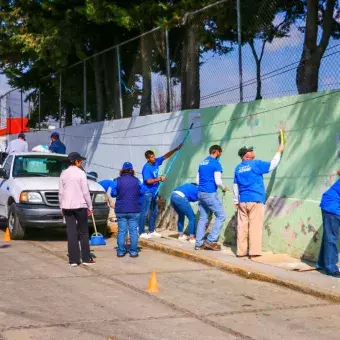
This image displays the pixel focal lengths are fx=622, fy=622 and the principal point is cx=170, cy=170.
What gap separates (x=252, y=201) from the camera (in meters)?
10.0

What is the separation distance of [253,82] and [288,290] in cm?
464

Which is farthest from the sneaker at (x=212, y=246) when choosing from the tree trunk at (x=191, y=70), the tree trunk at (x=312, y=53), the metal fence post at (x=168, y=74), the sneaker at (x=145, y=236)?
the metal fence post at (x=168, y=74)

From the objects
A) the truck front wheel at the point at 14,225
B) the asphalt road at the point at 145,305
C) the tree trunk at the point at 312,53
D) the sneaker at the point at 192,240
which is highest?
the tree trunk at the point at 312,53

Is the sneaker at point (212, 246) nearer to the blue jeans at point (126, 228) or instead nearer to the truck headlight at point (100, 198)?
the blue jeans at point (126, 228)

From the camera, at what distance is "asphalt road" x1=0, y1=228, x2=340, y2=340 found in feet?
19.7

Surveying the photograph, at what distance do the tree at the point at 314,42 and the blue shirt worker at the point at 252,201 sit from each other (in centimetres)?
116

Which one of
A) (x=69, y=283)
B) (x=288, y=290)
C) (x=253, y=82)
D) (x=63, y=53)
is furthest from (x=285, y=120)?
(x=63, y=53)

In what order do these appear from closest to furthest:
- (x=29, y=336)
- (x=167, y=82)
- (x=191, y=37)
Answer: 1. (x=29, y=336)
2. (x=191, y=37)
3. (x=167, y=82)

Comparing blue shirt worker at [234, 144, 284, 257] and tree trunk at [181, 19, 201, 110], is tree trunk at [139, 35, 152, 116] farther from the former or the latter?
blue shirt worker at [234, 144, 284, 257]

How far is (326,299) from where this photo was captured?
7637 mm

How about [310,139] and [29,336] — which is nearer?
[29,336]

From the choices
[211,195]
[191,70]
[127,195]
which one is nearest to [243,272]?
[211,195]

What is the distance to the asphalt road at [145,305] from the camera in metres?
6.02

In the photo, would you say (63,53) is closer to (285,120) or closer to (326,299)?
(285,120)
